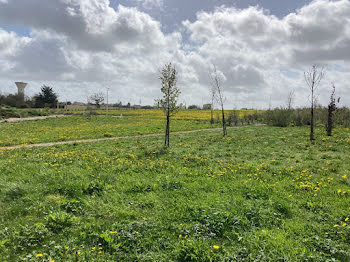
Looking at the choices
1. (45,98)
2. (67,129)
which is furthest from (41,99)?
(67,129)

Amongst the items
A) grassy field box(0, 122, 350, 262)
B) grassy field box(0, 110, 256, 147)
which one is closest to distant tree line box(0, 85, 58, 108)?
grassy field box(0, 110, 256, 147)

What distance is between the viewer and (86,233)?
4.57 m

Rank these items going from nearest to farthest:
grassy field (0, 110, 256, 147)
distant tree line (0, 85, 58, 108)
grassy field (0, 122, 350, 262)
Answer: grassy field (0, 122, 350, 262), grassy field (0, 110, 256, 147), distant tree line (0, 85, 58, 108)

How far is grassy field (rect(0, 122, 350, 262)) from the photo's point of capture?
4035mm

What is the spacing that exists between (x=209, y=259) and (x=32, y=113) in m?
53.3

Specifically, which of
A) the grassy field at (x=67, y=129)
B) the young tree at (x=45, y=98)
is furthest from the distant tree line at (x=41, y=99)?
the grassy field at (x=67, y=129)

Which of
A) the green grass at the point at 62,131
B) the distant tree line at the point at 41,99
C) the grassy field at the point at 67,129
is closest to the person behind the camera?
the green grass at the point at 62,131

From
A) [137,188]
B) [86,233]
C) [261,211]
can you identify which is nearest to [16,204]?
[86,233]

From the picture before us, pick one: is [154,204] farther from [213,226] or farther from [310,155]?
[310,155]

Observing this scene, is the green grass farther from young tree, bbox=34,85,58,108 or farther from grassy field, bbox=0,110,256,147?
young tree, bbox=34,85,58,108

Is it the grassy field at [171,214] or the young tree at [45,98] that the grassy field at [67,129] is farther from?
→ the young tree at [45,98]

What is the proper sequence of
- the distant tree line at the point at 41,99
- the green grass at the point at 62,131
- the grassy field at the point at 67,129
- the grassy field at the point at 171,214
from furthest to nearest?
the distant tree line at the point at 41,99
the grassy field at the point at 67,129
the green grass at the point at 62,131
the grassy field at the point at 171,214

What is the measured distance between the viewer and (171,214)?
17.5ft

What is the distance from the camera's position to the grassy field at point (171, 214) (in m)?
4.04
